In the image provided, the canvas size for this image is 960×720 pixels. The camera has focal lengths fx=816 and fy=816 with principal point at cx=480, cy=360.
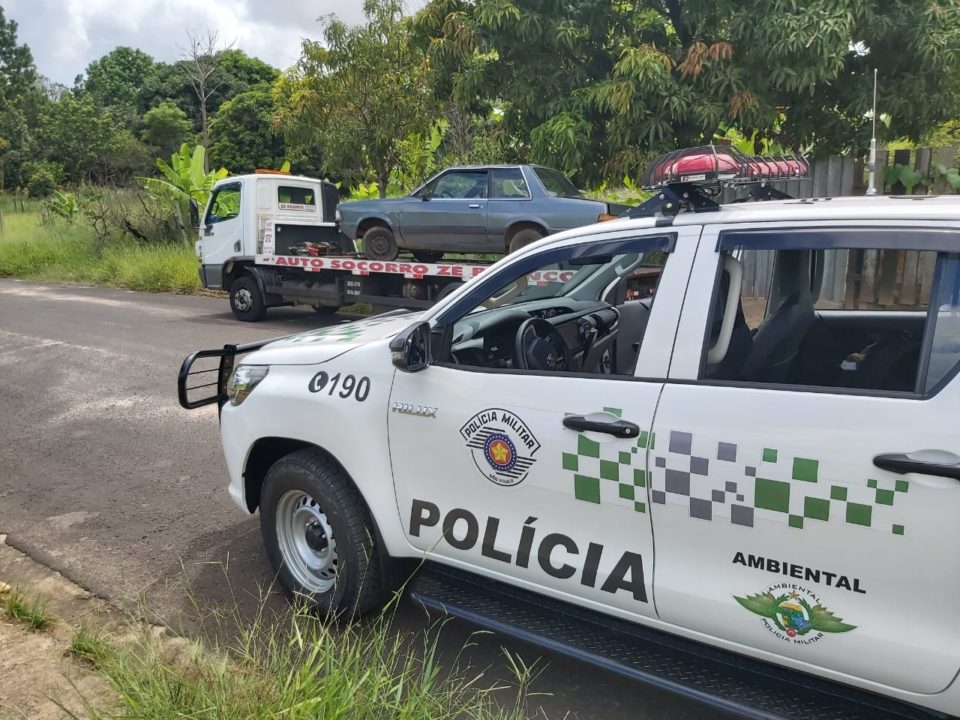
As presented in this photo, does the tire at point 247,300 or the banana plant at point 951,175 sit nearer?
the banana plant at point 951,175

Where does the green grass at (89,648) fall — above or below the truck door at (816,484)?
below

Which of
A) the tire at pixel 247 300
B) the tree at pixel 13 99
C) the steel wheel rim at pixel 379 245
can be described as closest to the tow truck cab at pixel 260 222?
the tire at pixel 247 300

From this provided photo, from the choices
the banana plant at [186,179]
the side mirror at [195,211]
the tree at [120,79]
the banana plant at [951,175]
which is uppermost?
the tree at [120,79]

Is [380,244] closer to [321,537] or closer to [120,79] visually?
[321,537]

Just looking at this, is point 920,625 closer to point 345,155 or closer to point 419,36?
point 419,36

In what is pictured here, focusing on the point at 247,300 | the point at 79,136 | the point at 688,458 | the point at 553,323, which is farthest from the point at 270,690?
the point at 79,136

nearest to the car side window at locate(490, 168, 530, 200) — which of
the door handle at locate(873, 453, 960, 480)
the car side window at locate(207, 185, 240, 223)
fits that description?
the car side window at locate(207, 185, 240, 223)

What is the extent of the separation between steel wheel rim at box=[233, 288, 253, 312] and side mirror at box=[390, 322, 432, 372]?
11083 mm

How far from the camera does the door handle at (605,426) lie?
2.67m

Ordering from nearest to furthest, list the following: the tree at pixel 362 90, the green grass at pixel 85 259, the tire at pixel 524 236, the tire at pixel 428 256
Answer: the tire at pixel 524 236 → the tire at pixel 428 256 → the tree at pixel 362 90 → the green grass at pixel 85 259

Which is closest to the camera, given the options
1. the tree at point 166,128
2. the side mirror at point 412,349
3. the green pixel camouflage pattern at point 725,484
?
the green pixel camouflage pattern at point 725,484

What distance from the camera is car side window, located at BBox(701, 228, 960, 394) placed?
2.38m

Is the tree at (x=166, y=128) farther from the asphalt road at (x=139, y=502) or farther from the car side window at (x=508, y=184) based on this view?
the car side window at (x=508, y=184)

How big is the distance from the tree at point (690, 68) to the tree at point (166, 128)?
3196 cm
